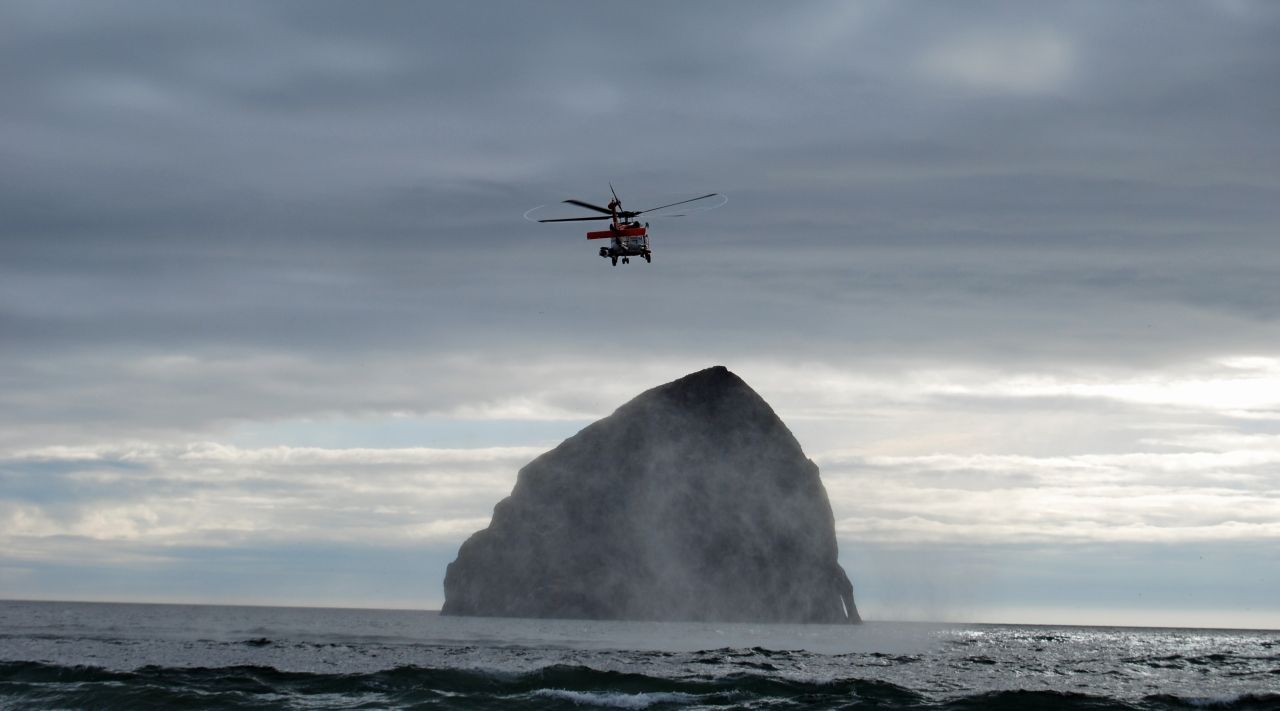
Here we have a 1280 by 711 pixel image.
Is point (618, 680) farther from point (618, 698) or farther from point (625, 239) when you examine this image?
point (625, 239)

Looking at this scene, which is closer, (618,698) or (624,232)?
(618,698)

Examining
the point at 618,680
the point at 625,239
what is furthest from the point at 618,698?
the point at 625,239

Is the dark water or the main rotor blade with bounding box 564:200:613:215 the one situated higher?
the main rotor blade with bounding box 564:200:613:215

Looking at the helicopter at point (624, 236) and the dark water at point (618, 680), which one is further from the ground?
the helicopter at point (624, 236)

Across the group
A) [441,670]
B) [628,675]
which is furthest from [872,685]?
[441,670]

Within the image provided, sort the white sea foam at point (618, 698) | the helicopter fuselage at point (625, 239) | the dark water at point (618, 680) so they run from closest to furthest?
the white sea foam at point (618, 698) → the dark water at point (618, 680) → the helicopter fuselage at point (625, 239)

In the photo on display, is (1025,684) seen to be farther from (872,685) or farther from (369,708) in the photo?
(369,708)

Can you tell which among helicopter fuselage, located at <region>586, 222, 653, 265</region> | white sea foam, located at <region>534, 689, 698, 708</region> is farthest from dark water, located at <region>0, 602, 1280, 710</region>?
helicopter fuselage, located at <region>586, 222, 653, 265</region>

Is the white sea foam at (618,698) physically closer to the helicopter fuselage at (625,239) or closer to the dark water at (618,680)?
the dark water at (618,680)

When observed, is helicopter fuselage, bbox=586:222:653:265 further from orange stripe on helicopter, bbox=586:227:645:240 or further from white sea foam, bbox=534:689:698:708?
white sea foam, bbox=534:689:698:708

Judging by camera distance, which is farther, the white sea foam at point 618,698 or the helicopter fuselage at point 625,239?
the helicopter fuselage at point 625,239

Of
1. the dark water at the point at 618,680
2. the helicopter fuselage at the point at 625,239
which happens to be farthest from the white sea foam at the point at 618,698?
the helicopter fuselage at the point at 625,239
